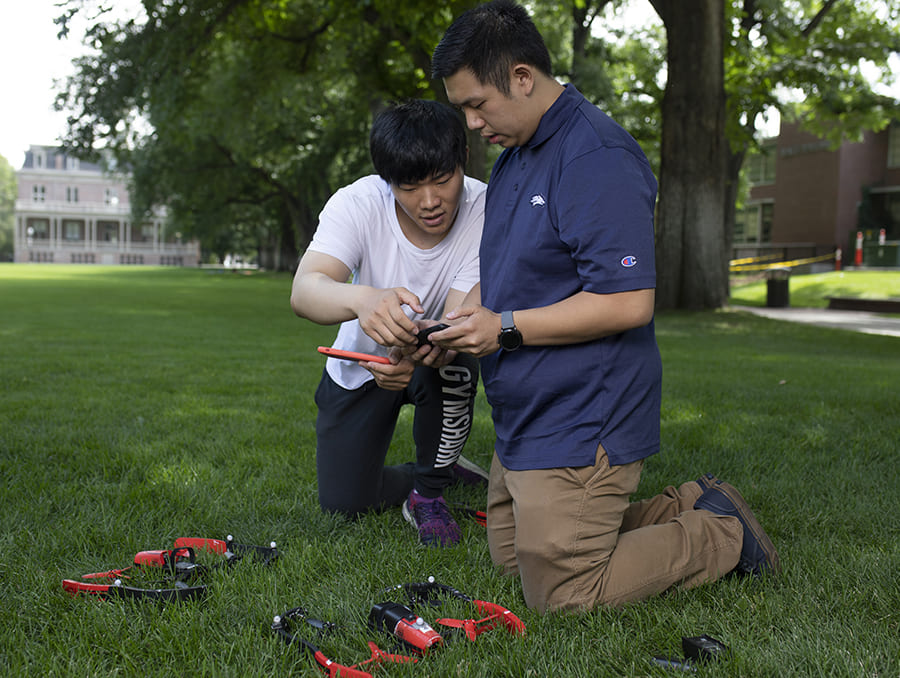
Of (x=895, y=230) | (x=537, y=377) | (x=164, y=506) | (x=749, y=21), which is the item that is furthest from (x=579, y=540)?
(x=895, y=230)

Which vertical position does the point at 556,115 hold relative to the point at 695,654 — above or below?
above

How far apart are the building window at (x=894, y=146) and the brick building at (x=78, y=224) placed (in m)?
73.7

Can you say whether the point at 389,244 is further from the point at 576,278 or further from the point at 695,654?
the point at 695,654

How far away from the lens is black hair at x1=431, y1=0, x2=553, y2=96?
8.09 ft

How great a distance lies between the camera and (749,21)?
2095 centimetres

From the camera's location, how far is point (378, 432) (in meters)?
3.57

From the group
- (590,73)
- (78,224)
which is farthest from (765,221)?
(78,224)

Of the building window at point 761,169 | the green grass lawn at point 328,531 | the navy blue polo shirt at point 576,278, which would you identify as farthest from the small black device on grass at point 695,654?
the building window at point 761,169

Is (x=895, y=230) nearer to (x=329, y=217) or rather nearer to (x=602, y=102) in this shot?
(x=602, y=102)

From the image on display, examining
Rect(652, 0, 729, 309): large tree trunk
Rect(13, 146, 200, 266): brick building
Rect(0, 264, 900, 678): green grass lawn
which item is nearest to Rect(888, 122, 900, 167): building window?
Rect(652, 0, 729, 309): large tree trunk

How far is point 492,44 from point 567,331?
923mm

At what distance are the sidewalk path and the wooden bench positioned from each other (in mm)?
244

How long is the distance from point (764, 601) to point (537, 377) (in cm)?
103

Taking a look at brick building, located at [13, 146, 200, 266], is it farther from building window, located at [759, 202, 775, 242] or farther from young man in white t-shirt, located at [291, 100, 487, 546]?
young man in white t-shirt, located at [291, 100, 487, 546]
